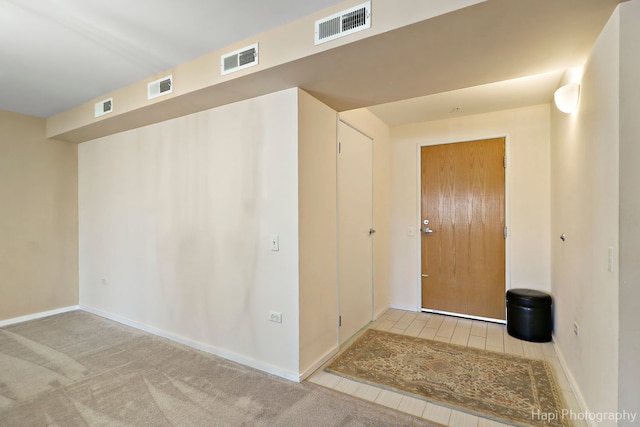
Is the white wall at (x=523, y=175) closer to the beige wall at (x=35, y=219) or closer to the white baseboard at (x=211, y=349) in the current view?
the white baseboard at (x=211, y=349)

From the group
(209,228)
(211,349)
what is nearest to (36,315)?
(211,349)

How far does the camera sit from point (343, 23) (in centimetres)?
180

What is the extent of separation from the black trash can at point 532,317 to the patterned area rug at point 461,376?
482 millimetres

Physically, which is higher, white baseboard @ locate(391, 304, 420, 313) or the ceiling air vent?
the ceiling air vent

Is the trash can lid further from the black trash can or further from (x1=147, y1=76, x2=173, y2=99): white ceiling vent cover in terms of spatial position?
(x1=147, y1=76, x2=173, y2=99): white ceiling vent cover

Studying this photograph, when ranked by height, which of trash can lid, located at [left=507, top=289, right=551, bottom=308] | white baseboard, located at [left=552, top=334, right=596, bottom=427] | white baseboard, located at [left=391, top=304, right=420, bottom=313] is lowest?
white baseboard, located at [left=391, top=304, right=420, bottom=313]

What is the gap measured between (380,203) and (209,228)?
2.17 m

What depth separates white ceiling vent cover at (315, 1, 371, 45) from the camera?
1.73m

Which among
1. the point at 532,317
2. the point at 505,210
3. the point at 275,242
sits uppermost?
the point at 505,210

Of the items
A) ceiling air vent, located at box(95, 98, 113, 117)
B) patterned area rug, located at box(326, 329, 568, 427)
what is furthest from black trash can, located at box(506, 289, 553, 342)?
ceiling air vent, located at box(95, 98, 113, 117)

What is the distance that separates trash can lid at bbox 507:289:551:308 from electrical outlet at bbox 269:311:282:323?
8.09ft

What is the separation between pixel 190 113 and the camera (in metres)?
3.05

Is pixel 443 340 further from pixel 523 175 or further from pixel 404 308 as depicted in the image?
pixel 523 175

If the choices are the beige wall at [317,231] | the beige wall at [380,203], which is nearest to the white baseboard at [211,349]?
the beige wall at [317,231]
